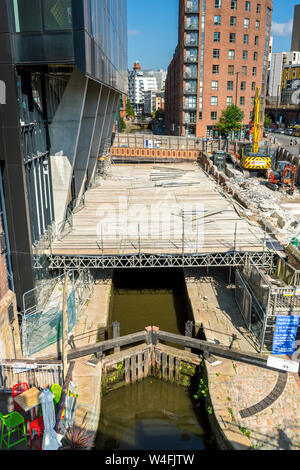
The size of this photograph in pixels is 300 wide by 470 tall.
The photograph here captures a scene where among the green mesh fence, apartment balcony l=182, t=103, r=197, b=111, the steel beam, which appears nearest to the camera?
the green mesh fence

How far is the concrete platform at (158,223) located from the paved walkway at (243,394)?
3.03 m

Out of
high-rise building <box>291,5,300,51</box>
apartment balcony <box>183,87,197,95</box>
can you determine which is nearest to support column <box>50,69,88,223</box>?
apartment balcony <box>183,87,197,95</box>

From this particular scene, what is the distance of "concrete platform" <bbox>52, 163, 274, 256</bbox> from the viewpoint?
55.9 feet

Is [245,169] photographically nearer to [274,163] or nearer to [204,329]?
[274,163]

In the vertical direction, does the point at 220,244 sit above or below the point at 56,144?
below

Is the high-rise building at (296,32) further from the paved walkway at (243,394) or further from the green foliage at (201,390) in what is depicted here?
the green foliage at (201,390)

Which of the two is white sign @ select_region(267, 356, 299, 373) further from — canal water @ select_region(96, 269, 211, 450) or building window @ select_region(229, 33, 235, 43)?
building window @ select_region(229, 33, 235, 43)

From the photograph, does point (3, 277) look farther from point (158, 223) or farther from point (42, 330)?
point (158, 223)

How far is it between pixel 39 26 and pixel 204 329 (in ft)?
39.6

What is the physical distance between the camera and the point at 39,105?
54.1 feet

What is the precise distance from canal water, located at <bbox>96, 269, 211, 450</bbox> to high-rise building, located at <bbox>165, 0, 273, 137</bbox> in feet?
165

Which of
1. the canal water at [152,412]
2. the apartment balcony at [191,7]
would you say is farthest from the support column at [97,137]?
the apartment balcony at [191,7]

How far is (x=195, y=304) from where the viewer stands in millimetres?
16859
